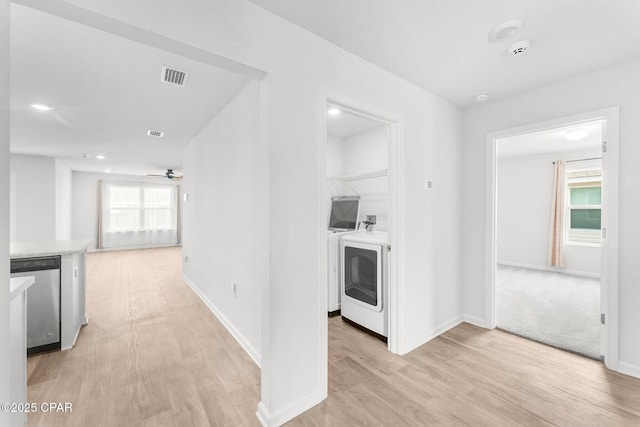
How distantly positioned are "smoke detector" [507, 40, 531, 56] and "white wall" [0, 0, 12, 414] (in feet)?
8.70

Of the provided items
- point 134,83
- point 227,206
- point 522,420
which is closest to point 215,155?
point 227,206

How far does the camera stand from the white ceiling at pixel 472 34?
4.86ft

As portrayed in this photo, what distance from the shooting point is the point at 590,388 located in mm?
1859

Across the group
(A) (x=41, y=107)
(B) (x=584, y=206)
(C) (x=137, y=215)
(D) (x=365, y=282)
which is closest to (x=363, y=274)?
(D) (x=365, y=282)

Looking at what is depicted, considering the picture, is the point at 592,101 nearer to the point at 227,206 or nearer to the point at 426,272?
the point at 426,272

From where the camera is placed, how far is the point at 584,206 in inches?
201

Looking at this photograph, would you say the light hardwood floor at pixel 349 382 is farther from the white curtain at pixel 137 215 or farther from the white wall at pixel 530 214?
the white curtain at pixel 137 215

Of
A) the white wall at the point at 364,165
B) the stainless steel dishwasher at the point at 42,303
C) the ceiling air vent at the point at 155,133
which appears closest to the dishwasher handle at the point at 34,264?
the stainless steel dishwasher at the point at 42,303

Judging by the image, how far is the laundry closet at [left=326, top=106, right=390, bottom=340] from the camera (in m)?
2.61

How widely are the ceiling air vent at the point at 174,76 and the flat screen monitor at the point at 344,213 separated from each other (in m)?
2.28

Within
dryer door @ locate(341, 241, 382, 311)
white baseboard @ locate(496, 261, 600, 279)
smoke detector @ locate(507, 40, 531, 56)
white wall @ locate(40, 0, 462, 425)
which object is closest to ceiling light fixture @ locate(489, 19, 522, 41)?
smoke detector @ locate(507, 40, 531, 56)

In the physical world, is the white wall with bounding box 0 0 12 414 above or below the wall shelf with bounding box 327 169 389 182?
below

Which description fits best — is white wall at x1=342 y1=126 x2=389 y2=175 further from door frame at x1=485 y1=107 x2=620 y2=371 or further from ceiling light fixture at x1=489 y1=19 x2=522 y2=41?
door frame at x1=485 y1=107 x2=620 y2=371

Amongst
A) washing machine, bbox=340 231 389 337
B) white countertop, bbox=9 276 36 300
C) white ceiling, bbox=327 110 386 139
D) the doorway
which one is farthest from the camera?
the doorway
